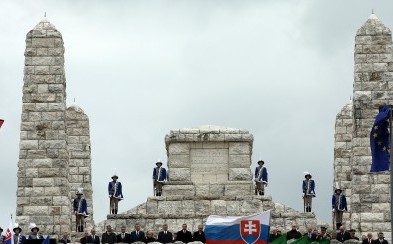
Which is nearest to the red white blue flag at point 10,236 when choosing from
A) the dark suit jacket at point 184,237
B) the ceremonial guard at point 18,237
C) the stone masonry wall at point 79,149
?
the ceremonial guard at point 18,237

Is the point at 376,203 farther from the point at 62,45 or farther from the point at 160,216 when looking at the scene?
the point at 62,45

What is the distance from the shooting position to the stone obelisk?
64.9 meters

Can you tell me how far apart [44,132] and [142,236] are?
28.8ft

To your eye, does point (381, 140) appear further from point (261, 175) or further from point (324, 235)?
point (261, 175)

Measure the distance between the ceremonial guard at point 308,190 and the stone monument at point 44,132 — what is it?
23.8 ft

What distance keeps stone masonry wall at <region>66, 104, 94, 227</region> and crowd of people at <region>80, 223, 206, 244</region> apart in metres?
15.2

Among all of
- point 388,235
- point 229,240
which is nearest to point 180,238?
point 229,240

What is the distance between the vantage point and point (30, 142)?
65500mm

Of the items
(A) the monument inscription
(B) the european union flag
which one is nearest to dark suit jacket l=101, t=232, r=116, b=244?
(B) the european union flag

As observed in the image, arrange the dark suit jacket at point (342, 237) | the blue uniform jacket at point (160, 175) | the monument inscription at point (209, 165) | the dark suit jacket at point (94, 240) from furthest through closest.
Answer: the monument inscription at point (209, 165), the blue uniform jacket at point (160, 175), the dark suit jacket at point (94, 240), the dark suit jacket at point (342, 237)

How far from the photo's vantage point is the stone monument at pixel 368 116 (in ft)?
210

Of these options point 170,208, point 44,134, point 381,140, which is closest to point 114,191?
point 170,208

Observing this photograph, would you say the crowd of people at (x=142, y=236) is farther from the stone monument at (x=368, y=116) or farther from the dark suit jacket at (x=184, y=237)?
the stone monument at (x=368, y=116)

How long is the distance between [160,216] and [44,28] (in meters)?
7.07
